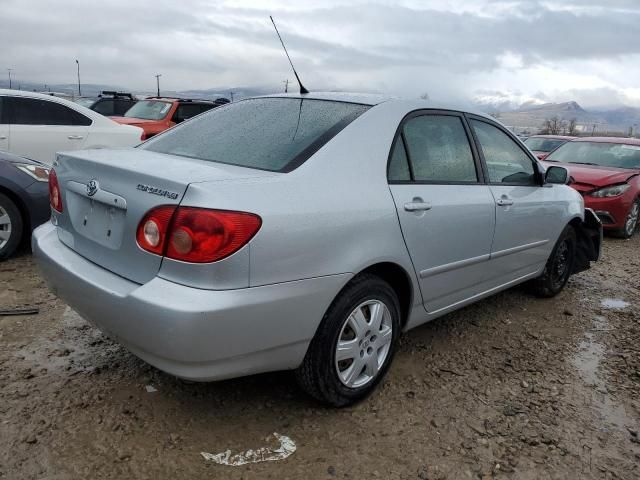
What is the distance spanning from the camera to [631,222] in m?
7.58

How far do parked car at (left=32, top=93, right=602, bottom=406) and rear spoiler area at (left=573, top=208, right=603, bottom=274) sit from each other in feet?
5.50

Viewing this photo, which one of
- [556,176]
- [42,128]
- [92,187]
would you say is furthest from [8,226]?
[556,176]

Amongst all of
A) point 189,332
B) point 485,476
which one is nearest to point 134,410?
point 189,332

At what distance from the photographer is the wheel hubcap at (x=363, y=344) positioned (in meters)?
2.55

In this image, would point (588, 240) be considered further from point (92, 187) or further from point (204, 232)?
point (92, 187)

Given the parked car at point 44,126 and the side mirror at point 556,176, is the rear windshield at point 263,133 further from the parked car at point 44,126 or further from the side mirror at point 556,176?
the parked car at point 44,126

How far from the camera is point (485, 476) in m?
2.28

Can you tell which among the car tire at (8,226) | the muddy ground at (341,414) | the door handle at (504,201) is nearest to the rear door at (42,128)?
the car tire at (8,226)

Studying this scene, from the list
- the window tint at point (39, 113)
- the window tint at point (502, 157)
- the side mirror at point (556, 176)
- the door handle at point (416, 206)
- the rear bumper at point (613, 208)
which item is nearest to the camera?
the door handle at point (416, 206)

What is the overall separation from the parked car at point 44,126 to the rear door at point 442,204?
5.22m

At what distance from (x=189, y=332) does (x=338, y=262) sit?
706 mm

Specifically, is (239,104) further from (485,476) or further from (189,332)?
(485,476)

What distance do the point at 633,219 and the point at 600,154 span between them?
1.34 metres

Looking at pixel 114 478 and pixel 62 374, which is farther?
pixel 62 374
